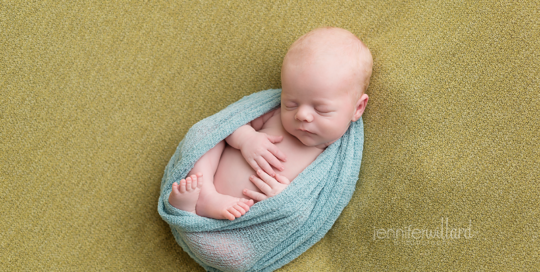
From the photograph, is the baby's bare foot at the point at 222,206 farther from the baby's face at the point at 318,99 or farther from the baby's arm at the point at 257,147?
the baby's face at the point at 318,99

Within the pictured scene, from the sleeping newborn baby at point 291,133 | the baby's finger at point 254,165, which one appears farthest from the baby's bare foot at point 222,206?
the baby's finger at point 254,165

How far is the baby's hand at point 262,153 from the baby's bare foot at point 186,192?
0.18 metres

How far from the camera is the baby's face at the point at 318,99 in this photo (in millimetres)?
1082

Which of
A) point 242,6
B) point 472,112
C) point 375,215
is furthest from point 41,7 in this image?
point 472,112

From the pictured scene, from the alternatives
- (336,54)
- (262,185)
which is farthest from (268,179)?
(336,54)

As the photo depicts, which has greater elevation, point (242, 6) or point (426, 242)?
point (242, 6)

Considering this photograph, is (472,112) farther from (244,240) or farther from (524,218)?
(244,240)

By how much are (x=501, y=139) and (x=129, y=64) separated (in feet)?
4.15

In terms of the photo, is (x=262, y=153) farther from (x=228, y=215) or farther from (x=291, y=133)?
(x=228, y=215)

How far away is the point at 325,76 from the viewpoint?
1077 millimetres

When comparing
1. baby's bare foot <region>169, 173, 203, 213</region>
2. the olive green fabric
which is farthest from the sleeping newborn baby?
the olive green fabric

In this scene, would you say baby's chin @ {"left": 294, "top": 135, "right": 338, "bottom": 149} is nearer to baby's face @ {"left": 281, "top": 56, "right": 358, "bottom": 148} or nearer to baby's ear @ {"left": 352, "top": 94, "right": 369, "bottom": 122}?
baby's face @ {"left": 281, "top": 56, "right": 358, "bottom": 148}

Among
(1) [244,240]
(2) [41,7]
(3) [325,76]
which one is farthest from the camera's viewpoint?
(2) [41,7]

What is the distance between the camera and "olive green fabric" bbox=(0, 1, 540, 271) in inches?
48.0
